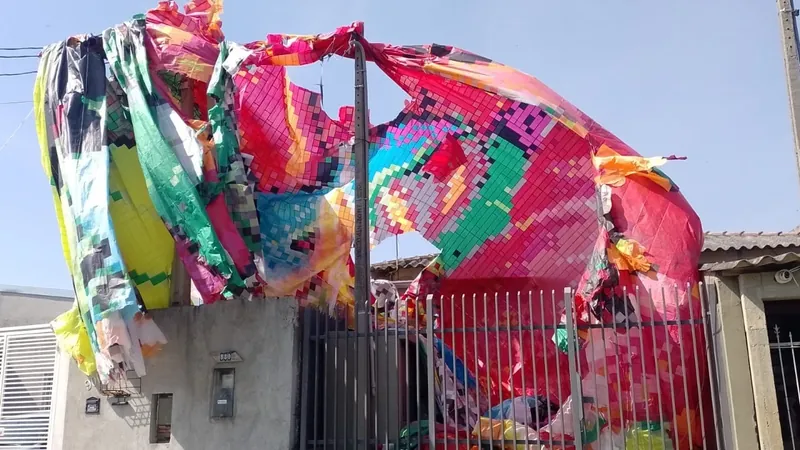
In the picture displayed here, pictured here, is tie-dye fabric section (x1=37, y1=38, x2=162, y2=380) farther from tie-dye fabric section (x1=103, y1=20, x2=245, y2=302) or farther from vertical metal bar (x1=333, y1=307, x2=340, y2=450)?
vertical metal bar (x1=333, y1=307, x2=340, y2=450)

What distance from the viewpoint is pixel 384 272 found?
43.8ft

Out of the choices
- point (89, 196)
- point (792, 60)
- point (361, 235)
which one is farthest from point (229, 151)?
point (792, 60)

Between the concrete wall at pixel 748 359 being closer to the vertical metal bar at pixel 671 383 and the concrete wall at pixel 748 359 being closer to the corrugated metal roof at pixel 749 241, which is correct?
the vertical metal bar at pixel 671 383

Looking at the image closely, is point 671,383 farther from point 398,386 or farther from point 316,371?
point 316,371

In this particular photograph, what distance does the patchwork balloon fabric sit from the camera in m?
7.05

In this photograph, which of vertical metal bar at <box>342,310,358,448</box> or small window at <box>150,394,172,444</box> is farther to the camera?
small window at <box>150,394,172,444</box>

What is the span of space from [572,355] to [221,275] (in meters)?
3.34

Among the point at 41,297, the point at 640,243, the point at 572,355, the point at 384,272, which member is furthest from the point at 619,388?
the point at 41,297

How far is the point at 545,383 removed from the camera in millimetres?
6922

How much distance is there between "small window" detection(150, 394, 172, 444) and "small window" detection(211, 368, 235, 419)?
0.66 m

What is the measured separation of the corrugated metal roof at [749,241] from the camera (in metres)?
11.9

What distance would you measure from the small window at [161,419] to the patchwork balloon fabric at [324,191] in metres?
0.68

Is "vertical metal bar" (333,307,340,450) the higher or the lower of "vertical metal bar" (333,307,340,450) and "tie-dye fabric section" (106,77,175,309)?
the lower

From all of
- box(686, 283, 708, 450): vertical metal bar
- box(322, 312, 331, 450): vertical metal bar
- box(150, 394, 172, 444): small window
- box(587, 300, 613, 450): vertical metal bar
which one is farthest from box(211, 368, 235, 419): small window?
box(686, 283, 708, 450): vertical metal bar
